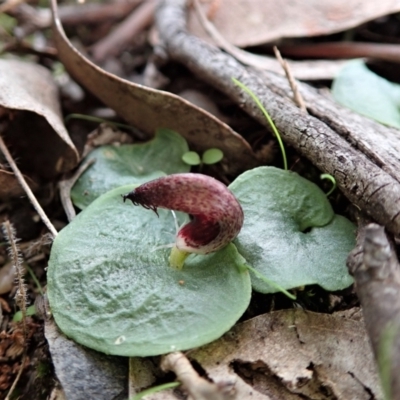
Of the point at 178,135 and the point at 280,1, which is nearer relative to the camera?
the point at 178,135

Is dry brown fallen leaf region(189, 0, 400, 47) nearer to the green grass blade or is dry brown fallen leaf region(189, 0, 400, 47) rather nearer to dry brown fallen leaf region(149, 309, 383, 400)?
the green grass blade

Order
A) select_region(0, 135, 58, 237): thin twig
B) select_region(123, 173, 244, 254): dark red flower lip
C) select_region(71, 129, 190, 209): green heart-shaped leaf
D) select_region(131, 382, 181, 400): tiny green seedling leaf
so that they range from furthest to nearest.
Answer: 1. select_region(71, 129, 190, 209): green heart-shaped leaf
2. select_region(0, 135, 58, 237): thin twig
3. select_region(123, 173, 244, 254): dark red flower lip
4. select_region(131, 382, 181, 400): tiny green seedling leaf

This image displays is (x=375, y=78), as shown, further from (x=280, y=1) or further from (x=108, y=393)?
(x=108, y=393)

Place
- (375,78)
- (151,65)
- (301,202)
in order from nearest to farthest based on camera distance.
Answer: (301,202)
(375,78)
(151,65)

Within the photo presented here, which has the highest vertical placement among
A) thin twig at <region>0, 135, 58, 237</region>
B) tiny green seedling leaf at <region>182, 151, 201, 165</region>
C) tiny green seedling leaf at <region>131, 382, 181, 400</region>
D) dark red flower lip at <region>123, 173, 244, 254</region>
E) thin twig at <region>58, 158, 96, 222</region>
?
dark red flower lip at <region>123, 173, 244, 254</region>

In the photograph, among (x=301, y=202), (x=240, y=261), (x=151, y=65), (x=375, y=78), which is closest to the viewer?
(x=240, y=261)

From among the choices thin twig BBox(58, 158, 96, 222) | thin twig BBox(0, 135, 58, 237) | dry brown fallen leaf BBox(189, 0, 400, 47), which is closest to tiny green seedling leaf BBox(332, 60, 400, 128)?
dry brown fallen leaf BBox(189, 0, 400, 47)

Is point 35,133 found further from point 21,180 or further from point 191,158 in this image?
point 191,158

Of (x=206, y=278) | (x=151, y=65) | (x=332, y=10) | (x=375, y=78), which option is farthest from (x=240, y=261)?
(x=332, y=10)
